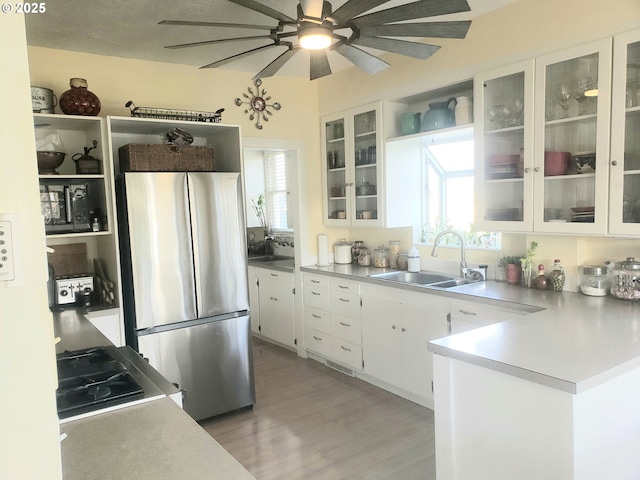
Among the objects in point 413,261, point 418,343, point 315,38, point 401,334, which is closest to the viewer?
point 315,38

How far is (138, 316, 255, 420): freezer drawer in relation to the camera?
3209mm

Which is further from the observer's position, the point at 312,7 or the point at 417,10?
the point at 312,7

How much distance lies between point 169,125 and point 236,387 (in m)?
1.94

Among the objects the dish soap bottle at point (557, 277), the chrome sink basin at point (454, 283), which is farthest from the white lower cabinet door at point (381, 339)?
the dish soap bottle at point (557, 277)

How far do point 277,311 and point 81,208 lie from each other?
2.33 metres

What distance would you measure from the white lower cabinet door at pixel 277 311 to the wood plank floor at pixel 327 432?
0.71 metres

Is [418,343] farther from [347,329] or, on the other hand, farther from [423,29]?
[423,29]

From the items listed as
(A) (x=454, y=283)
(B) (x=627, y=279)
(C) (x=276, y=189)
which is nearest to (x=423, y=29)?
(B) (x=627, y=279)

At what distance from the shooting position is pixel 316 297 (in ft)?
14.2

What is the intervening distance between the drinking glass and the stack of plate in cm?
54

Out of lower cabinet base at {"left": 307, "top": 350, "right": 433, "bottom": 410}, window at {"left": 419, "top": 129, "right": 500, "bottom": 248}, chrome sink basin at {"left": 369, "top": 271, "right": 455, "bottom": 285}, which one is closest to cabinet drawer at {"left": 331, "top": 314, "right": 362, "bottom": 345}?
lower cabinet base at {"left": 307, "top": 350, "right": 433, "bottom": 410}

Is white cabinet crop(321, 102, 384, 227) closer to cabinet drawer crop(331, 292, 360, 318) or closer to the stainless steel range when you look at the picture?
cabinet drawer crop(331, 292, 360, 318)

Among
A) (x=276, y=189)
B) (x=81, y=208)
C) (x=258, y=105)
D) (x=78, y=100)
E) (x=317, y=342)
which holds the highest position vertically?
(x=258, y=105)

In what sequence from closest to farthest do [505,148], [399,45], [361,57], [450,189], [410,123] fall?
[399,45], [361,57], [505,148], [410,123], [450,189]
